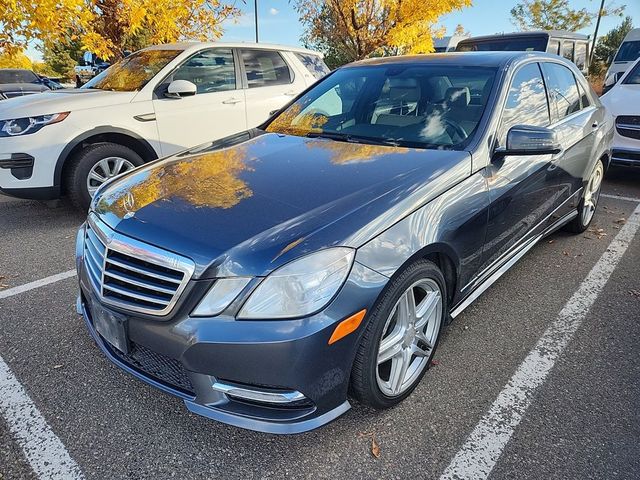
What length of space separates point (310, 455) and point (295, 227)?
956mm

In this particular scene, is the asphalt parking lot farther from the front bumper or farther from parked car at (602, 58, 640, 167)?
parked car at (602, 58, 640, 167)

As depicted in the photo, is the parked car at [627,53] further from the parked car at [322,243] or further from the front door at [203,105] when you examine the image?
the parked car at [322,243]

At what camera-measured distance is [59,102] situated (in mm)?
4484

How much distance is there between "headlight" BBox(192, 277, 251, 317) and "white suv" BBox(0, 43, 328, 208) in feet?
11.7

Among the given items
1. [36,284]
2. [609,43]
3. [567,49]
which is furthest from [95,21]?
[609,43]

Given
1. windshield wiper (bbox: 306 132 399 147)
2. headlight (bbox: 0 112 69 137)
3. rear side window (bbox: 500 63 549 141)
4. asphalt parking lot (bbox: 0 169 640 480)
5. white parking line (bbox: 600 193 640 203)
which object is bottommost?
white parking line (bbox: 600 193 640 203)

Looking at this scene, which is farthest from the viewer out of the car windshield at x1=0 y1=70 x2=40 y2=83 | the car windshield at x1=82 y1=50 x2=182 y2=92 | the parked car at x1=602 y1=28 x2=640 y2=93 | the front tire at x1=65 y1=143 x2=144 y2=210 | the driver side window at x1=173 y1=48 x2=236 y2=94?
the car windshield at x1=0 y1=70 x2=40 y2=83

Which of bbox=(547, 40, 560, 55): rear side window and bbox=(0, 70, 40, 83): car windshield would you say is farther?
bbox=(0, 70, 40, 83): car windshield

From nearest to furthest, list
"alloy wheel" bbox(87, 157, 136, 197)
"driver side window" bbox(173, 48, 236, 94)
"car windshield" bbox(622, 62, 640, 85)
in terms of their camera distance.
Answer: "alloy wheel" bbox(87, 157, 136, 197) → "driver side window" bbox(173, 48, 236, 94) → "car windshield" bbox(622, 62, 640, 85)

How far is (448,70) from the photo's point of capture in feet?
9.91

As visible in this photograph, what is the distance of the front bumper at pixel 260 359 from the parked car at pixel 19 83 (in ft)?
45.2

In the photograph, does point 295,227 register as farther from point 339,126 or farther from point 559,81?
point 559,81

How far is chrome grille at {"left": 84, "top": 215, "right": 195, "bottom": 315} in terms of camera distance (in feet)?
5.72

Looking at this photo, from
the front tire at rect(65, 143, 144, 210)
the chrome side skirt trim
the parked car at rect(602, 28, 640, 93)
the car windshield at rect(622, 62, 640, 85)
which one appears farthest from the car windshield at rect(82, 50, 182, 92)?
the parked car at rect(602, 28, 640, 93)
